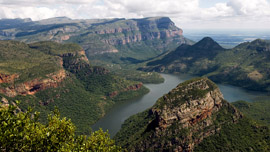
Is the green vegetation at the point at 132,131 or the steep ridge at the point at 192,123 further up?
the steep ridge at the point at 192,123

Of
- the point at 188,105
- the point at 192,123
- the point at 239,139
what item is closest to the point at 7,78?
the point at 188,105

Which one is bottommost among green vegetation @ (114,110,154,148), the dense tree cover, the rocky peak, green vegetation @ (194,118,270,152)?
green vegetation @ (114,110,154,148)

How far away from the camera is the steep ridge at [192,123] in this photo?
123 m

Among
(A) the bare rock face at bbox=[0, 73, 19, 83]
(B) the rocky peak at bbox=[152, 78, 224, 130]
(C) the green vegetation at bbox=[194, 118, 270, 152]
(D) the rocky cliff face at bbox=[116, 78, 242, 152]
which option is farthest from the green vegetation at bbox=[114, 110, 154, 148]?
(A) the bare rock face at bbox=[0, 73, 19, 83]

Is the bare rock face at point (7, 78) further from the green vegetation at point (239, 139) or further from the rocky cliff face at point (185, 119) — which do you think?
the green vegetation at point (239, 139)

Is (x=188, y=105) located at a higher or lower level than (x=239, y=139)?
higher

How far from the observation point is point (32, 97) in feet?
644

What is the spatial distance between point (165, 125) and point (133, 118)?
66.3m

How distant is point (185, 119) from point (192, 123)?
5686mm

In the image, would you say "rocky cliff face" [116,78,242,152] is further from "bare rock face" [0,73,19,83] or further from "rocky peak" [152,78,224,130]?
"bare rock face" [0,73,19,83]

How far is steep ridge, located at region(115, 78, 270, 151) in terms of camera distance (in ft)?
404

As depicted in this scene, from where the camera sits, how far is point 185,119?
417 feet

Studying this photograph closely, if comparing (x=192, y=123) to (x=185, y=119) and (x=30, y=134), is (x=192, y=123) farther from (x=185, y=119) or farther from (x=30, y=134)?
(x=30, y=134)

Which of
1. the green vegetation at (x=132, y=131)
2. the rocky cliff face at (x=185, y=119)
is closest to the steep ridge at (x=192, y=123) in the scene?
the rocky cliff face at (x=185, y=119)
